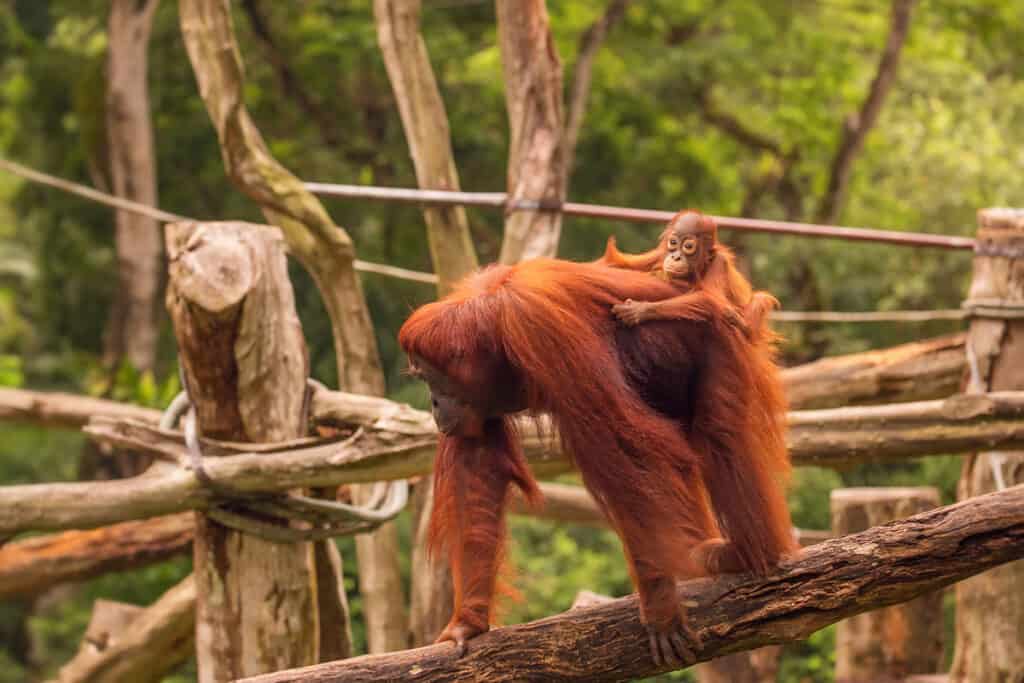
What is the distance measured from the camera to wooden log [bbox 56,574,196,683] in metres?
4.90

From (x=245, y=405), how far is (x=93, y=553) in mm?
1774

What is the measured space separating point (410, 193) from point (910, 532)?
2508 mm

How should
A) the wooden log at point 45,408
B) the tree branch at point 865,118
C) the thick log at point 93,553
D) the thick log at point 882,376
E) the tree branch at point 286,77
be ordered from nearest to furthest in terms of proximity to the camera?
the thick log at point 882,376 < the thick log at point 93,553 < the wooden log at point 45,408 < the tree branch at point 865,118 < the tree branch at point 286,77

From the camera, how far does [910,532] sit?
8.94ft

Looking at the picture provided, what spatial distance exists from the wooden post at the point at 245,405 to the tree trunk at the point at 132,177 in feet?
19.4

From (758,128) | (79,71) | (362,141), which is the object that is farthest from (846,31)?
(79,71)

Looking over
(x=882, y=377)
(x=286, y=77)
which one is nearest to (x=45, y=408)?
(x=882, y=377)

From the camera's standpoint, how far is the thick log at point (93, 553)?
5266 millimetres

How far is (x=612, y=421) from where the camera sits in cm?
283

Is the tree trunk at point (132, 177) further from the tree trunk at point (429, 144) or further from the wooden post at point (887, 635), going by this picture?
the wooden post at point (887, 635)

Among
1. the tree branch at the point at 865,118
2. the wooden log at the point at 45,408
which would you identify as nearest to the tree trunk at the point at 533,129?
the wooden log at the point at 45,408

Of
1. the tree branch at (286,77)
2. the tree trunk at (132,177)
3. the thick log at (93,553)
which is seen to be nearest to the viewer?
the thick log at (93,553)

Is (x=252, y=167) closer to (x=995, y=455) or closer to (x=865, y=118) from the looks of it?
(x=995, y=455)

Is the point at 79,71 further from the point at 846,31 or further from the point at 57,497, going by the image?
the point at 57,497
